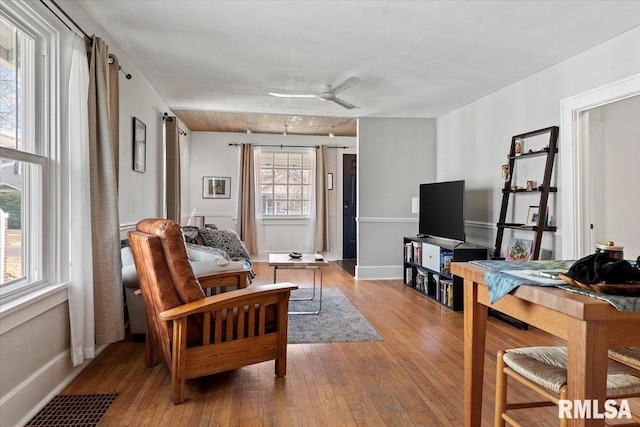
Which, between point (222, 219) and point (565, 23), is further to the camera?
point (222, 219)

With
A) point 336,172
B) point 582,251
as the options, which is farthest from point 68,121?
point 336,172

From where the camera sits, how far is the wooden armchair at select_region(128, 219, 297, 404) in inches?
86.7

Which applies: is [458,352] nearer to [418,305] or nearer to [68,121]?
[418,305]

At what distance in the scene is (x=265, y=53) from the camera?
351 cm

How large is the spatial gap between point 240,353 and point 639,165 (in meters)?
4.26

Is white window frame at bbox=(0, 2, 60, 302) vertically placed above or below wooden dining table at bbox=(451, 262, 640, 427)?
above

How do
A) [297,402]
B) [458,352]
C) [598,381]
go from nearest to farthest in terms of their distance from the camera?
1. [598,381]
2. [297,402]
3. [458,352]

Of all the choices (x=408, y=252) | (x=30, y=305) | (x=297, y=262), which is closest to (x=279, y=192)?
(x=408, y=252)

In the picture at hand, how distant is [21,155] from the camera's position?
2152 mm

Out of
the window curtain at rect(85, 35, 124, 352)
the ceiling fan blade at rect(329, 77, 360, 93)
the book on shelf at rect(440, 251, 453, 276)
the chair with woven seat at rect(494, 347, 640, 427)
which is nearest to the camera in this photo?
the chair with woven seat at rect(494, 347, 640, 427)

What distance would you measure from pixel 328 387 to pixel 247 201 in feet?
17.8

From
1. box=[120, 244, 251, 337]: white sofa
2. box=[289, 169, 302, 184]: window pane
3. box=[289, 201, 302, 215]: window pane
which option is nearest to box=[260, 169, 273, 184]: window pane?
box=[289, 169, 302, 184]: window pane

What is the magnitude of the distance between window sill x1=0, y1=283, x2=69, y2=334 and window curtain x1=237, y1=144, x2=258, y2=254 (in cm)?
507

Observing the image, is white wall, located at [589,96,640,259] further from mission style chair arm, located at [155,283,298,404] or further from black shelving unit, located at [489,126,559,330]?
mission style chair arm, located at [155,283,298,404]
